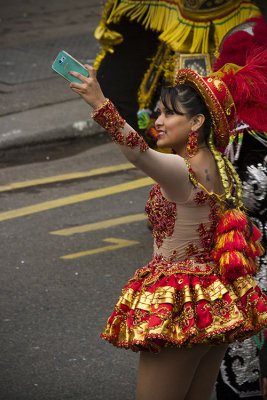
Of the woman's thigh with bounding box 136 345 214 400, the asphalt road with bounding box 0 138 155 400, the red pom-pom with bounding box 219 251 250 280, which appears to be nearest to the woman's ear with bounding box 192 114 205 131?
the red pom-pom with bounding box 219 251 250 280

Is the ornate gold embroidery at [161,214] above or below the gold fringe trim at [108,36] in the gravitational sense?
above

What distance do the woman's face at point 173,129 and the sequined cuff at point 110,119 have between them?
286 mm

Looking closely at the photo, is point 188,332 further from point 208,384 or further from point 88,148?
point 88,148

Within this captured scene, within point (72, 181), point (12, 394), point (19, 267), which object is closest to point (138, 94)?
point (19, 267)

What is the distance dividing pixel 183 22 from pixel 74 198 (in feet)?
7.65

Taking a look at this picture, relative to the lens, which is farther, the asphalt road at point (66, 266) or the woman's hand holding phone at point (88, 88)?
the asphalt road at point (66, 266)

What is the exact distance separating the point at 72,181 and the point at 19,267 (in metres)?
1.97

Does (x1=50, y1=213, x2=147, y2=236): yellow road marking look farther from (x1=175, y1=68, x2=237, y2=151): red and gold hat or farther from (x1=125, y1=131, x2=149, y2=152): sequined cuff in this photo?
(x1=125, y1=131, x2=149, y2=152): sequined cuff

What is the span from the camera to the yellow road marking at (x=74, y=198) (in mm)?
6776

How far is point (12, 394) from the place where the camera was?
423 centimetres

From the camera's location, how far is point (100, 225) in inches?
258

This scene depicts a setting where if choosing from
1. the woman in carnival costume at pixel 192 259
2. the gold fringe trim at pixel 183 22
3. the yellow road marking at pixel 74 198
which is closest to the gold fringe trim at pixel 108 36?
the gold fringe trim at pixel 183 22

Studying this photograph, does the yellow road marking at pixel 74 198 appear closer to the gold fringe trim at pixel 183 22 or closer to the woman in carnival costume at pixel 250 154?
the gold fringe trim at pixel 183 22

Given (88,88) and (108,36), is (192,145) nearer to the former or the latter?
(88,88)
